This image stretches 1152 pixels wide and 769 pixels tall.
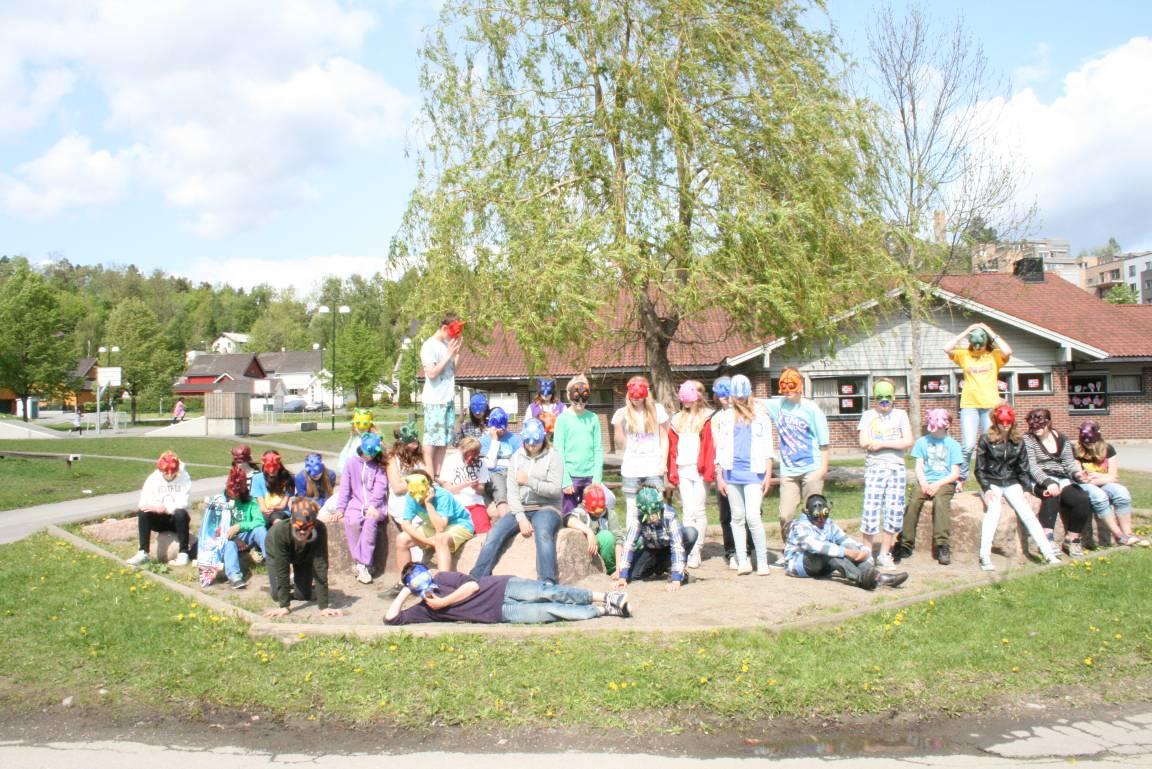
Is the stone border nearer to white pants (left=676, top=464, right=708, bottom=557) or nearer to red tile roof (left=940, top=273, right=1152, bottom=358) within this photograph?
white pants (left=676, top=464, right=708, bottom=557)

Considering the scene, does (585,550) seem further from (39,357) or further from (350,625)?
(39,357)

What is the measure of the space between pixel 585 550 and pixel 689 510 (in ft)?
3.86

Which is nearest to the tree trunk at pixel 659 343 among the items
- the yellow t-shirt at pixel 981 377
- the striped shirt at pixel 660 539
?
the yellow t-shirt at pixel 981 377

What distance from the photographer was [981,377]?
1052 centimetres

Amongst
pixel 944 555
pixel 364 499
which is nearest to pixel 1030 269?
pixel 944 555

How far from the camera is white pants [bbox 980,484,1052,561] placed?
29.1 feet

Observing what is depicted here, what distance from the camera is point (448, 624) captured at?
699 centimetres

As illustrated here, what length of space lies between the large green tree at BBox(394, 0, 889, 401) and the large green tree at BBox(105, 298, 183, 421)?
46.8 m

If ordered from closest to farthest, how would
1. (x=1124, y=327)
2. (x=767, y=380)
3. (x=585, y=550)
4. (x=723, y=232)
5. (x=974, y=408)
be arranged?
(x=585, y=550)
(x=974, y=408)
(x=723, y=232)
(x=767, y=380)
(x=1124, y=327)

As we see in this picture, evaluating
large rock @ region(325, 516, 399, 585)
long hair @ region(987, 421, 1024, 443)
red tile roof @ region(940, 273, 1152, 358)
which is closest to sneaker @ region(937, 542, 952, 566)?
long hair @ region(987, 421, 1024, 443)

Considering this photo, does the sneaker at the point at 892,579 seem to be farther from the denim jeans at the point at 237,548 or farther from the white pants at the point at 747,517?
the denim jeans at the point at 237,548

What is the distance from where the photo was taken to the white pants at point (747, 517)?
8.54 m

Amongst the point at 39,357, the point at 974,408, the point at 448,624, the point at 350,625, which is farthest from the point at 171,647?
the point at 39,357

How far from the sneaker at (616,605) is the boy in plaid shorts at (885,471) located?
296 centimetres
